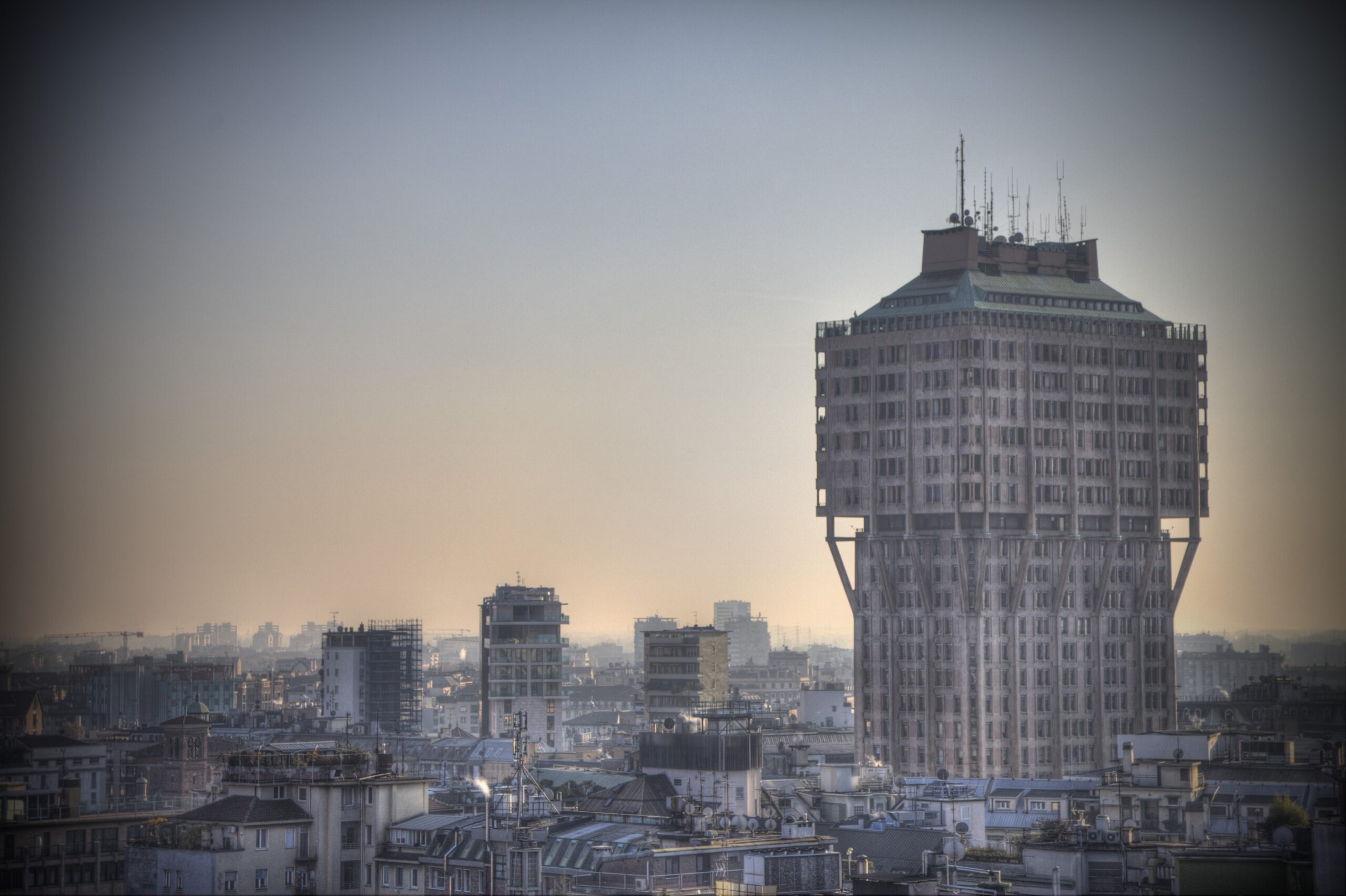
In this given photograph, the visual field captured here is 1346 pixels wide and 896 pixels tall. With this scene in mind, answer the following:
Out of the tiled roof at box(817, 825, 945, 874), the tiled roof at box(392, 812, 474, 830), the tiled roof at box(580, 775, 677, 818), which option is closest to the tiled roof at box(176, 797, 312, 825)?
the tiled roof at box(392, 812, 474, 830)

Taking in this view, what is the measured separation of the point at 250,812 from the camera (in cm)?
14650

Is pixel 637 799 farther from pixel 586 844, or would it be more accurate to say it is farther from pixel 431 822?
pixel 586 844

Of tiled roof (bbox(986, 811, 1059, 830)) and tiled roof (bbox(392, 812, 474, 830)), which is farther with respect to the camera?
tiled roof (bbox(986, 811, 1059, 830))

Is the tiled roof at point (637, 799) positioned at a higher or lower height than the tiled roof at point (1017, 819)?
higher

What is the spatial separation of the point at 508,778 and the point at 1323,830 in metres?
57.8

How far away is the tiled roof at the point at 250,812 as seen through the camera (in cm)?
14588

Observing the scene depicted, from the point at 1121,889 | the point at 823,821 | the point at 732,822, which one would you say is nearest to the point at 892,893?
the point at 1121,889

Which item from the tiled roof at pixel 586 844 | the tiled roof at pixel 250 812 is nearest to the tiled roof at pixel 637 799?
the tiled roof at pixel 586 844

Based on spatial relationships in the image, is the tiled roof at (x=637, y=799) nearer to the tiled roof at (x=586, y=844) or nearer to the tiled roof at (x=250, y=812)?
the tiled roof at (x=586, y=844)

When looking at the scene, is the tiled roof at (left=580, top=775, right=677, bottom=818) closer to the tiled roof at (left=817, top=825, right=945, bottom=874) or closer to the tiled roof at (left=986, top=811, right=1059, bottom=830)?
the tiled roof at (left=817, top=825, right=945, bottom=874)

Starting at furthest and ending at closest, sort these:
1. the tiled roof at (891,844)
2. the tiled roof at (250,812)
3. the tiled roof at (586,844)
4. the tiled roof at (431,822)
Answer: the tiled roof at (891,844)
the tiled roof at (431,822)
the tiled roof at (250,812)
the tiled roof at (586,844)

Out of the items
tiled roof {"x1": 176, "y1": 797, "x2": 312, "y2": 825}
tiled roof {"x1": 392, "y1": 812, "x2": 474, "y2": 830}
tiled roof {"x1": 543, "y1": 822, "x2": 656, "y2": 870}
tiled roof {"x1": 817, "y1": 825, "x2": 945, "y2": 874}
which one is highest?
tiled roof {"x1": 176, "y1": 797, "x2": 312, "y2": 825}

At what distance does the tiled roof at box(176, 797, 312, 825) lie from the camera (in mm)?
145875

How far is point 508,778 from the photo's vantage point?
163 metres
